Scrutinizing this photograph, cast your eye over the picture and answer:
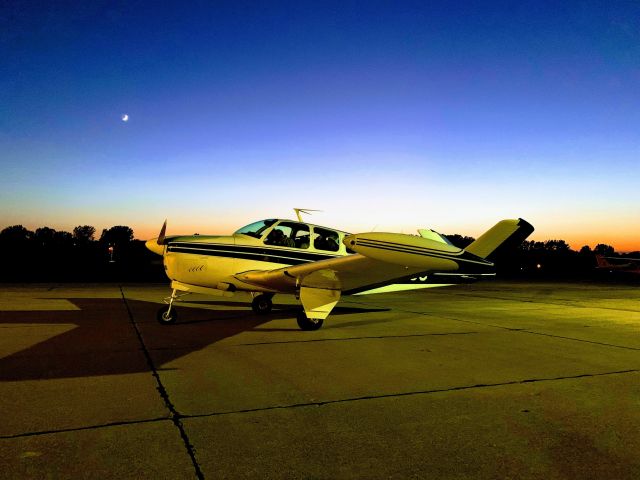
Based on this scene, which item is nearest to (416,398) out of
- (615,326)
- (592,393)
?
(592,393)

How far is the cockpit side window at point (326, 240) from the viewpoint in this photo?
10.1 m

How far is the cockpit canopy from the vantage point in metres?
9.89

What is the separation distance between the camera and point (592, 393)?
4.60 metres

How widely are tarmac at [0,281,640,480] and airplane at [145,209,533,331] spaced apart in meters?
0.96

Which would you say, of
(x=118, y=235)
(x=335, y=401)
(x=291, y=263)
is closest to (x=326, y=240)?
(x=291, y=263)

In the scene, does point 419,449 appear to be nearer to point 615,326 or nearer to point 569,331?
point 569,331

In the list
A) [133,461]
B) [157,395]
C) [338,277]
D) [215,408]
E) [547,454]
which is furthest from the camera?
[338,277]

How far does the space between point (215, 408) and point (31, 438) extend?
1.36 meters

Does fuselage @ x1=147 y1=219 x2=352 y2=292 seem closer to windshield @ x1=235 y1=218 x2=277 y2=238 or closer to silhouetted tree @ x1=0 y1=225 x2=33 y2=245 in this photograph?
windshield @ x1=235 y1=218 x2=277 y2=238

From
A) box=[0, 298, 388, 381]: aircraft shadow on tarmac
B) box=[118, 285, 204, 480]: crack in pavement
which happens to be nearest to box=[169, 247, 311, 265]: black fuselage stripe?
box=[0, 298, 388, 381]: aircraft shadow on tarmac

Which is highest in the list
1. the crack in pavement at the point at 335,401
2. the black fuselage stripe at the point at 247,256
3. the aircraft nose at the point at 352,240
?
the aircraft nose at the point at 352,240

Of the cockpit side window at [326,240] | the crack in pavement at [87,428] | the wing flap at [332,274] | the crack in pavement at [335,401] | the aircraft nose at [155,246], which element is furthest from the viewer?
the cockpit side window at [326,240]

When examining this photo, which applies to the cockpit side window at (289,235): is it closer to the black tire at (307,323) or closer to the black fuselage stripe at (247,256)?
the black fuselage stripe at (247,256)

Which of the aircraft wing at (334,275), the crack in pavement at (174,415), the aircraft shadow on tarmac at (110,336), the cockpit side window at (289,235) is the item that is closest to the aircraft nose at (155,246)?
the aircraft shadow on tarmac at (110,336)
